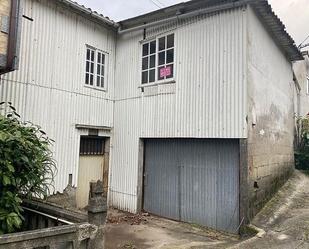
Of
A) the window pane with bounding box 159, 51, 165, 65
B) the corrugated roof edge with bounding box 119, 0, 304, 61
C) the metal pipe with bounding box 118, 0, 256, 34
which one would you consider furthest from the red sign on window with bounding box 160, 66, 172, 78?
the corrugated roof edge with bounding box 119, 0, 304, 61

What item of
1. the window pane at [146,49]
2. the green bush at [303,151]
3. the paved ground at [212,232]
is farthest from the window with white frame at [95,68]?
the green bush at [303,151]

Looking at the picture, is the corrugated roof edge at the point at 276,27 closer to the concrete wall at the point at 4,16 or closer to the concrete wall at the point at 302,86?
the concrete wall at the point at 302,86

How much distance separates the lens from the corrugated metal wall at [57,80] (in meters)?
8.42

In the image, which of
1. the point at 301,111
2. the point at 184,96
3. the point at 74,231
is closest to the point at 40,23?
the point at 184,96

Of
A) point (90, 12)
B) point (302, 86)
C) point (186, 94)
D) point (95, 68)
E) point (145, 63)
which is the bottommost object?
point (186, 94)

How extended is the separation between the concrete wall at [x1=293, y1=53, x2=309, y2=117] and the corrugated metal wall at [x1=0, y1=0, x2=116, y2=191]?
1016cm

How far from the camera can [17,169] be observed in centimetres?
479

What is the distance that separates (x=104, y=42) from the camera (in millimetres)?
10695

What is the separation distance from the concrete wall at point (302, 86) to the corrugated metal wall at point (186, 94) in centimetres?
786

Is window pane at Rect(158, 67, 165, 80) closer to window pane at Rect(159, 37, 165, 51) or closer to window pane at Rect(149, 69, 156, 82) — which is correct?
window pane at Rect(149, 69, 156, 82)

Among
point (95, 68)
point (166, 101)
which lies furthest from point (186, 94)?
point (95, 68)

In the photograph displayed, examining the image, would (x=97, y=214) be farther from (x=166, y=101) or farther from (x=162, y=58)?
(x=162, y=58)

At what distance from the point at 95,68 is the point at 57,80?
160 cm

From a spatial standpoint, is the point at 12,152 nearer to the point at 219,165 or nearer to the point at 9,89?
the point at 9,89
